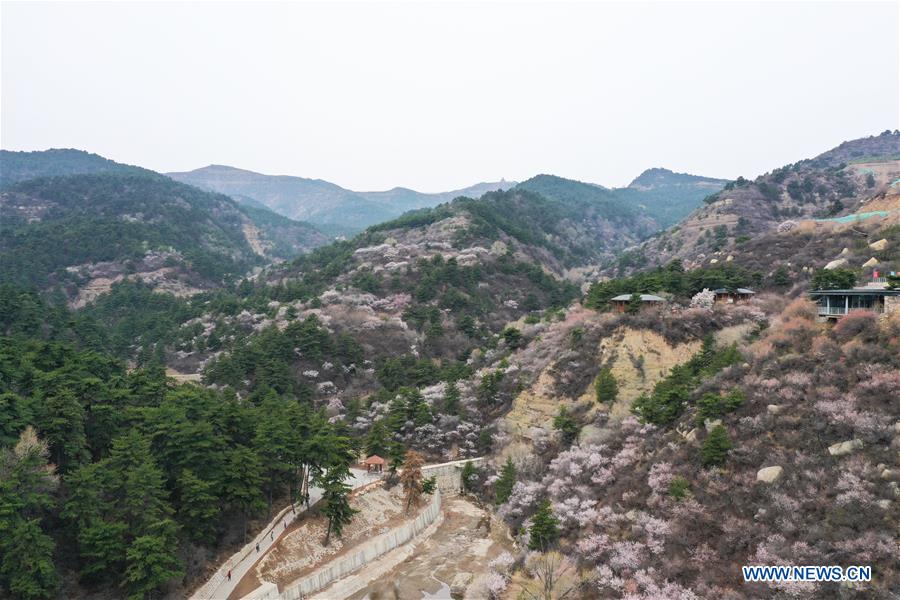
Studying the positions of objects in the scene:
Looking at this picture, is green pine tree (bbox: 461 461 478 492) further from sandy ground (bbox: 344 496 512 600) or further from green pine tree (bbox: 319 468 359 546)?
green pine tree (bbox: 319 468 359 546)

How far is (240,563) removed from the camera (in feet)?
101

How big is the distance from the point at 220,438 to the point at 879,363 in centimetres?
3471

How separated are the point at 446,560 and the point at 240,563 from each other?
1332cm

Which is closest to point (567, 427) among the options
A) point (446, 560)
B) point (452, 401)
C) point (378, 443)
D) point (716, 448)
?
point (446, 560)

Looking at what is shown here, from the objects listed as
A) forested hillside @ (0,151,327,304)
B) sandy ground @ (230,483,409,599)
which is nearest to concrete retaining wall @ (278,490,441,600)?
sandy ground @ (230,483,409,599)

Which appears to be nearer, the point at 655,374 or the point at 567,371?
the point at 655,374

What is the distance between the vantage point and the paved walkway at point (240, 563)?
28048 millimetres

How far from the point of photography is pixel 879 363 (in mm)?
24766

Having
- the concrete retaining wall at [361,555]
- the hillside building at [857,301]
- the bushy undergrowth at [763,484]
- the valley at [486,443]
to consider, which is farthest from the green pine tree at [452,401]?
the hillside building at [857,301]

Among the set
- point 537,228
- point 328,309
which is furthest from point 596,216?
point 328,309

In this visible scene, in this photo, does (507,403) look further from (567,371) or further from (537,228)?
(537,228)

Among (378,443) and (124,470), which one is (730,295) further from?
(124,470)

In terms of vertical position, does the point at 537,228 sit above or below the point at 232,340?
above

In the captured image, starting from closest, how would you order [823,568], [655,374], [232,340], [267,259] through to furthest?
[823,568] → [655,374] → [232,340] → [267,259]
